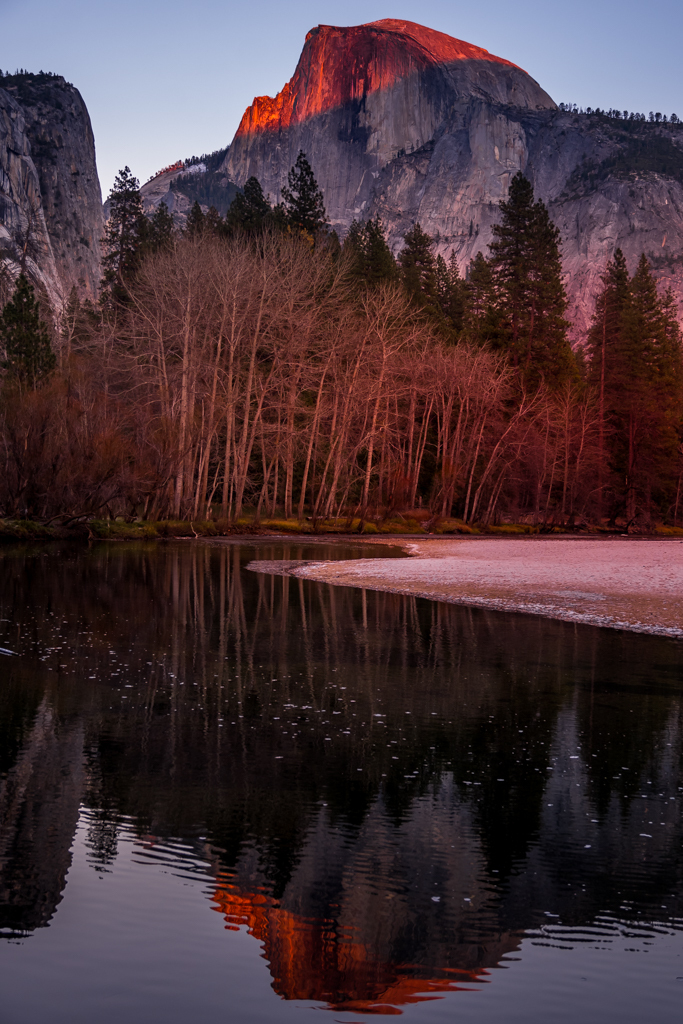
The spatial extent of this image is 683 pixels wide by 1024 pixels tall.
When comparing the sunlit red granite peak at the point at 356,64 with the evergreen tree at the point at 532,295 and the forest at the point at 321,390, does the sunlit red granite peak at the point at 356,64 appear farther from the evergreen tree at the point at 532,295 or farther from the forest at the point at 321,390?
the evergreen tree at the point at 532,295

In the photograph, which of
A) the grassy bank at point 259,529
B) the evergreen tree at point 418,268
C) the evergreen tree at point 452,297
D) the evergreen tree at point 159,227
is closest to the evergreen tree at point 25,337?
the grassy bank at point 259,529

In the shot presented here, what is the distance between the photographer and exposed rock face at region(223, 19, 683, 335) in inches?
5689

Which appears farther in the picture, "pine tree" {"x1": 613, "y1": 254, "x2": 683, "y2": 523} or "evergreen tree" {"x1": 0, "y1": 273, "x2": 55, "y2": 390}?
"pine tree" {"x1": 613, "y1": 254, "x2": 683, "y2": 523}

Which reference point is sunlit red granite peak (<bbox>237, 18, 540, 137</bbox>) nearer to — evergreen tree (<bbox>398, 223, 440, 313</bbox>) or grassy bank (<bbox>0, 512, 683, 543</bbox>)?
evergreen tree (<bbox>398, 223, 440, 313</bbox>)

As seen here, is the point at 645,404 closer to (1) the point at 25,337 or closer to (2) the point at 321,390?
(2) the point at 321,390

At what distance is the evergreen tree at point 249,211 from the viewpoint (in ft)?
194

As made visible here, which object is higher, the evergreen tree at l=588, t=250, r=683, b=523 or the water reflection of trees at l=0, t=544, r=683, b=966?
the evergreen tree at l=588, t=250, r=683, b=523

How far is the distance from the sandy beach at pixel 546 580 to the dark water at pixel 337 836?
4.13m

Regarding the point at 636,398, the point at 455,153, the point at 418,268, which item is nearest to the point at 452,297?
the point at 418,268

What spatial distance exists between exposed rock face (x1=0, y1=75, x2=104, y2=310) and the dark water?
7877 centimetres

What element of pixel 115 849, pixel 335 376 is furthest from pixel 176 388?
pixel 115 849

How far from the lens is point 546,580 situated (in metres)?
20.6

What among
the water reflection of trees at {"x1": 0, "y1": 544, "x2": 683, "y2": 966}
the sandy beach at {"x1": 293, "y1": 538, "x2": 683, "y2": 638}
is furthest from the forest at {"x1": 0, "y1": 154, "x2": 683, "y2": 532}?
the water reflection of trees at {"x1": 0, "y1": 544, "x2": 683, "y2": 966}

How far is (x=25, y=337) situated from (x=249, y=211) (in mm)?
22563
